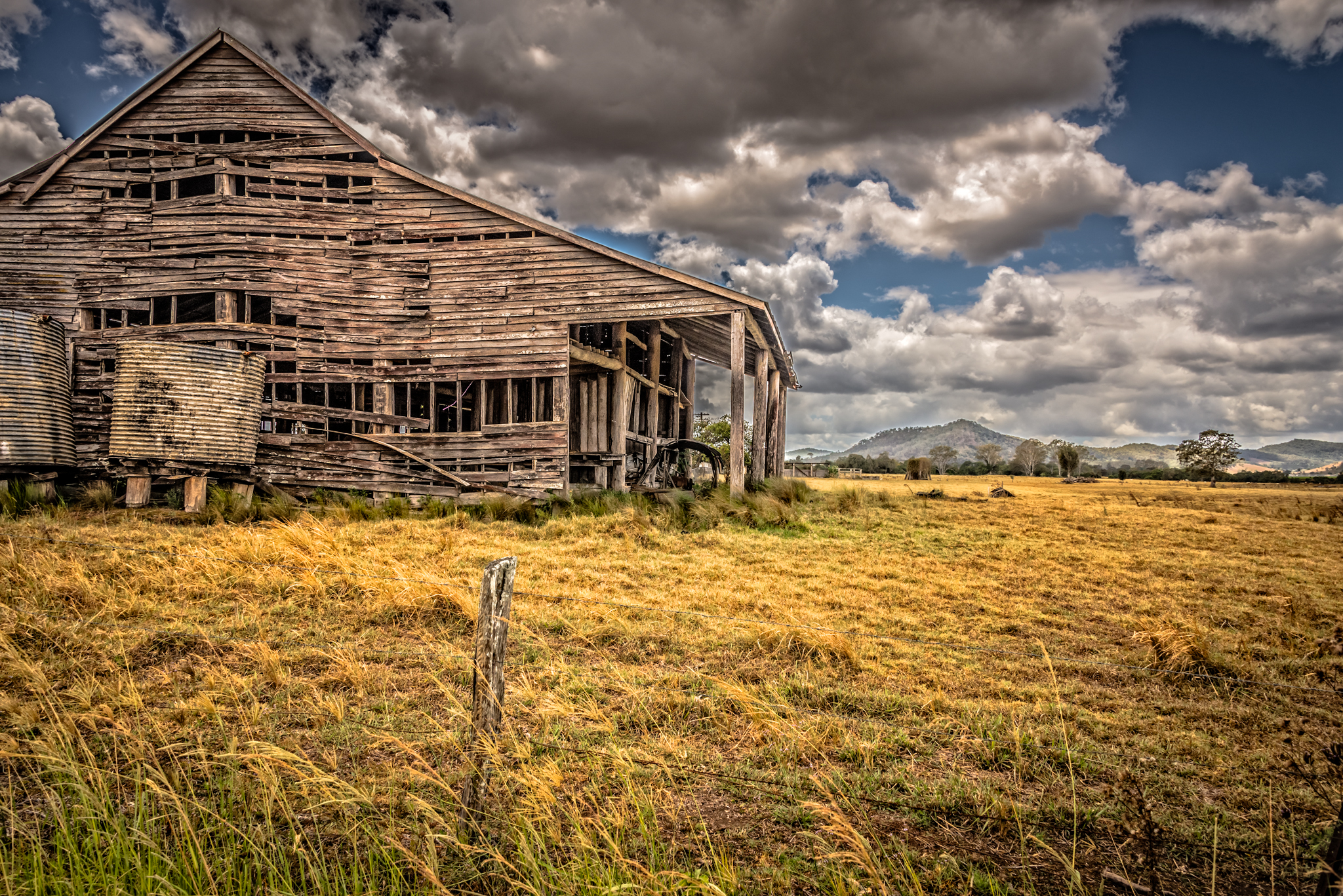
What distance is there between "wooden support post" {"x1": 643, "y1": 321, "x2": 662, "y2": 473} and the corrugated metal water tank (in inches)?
365

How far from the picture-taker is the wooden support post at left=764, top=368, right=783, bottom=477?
21.4m

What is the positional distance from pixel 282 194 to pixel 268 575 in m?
10.9

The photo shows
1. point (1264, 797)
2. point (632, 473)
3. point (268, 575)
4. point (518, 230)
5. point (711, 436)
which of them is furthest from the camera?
point (711, 436)

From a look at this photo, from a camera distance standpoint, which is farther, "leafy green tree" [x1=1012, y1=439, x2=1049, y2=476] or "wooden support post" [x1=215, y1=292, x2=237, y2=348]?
"leafy green tree" [x1=1012, y1=439, x2=1049, y2=476]

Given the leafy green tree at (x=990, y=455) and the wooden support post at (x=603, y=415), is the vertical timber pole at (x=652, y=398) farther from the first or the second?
the leafy green tree at (x=990, y=455)

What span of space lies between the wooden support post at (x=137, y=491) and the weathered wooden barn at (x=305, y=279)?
179 cm

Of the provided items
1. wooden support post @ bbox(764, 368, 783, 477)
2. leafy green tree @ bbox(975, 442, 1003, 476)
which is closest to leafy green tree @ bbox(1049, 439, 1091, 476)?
leafy green tree @ bbox(975, 442, 1003, 476)

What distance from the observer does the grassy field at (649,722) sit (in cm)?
303

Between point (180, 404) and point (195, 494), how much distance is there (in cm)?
179

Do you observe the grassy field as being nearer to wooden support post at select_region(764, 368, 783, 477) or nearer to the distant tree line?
wooden support post at select_region(764, 368, 783, 477)

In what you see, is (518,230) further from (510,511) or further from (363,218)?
(510,511)

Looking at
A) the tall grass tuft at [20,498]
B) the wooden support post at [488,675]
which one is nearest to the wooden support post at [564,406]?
the tall grass tuft at [20,498]

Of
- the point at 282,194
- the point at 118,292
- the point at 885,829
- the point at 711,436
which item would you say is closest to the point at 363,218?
the point at 282,194

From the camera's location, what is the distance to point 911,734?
4508 millimetres
